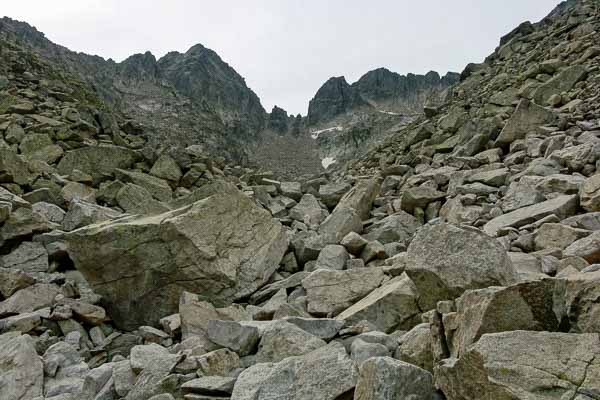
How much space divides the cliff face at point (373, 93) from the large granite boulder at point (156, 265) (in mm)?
140263

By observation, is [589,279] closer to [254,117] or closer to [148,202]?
[148,202]

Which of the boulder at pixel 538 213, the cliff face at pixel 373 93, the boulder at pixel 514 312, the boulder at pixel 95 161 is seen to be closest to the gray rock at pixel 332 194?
the boulder at pixel 538 213

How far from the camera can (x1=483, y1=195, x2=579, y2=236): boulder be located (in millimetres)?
6863

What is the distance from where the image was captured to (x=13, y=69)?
22.1 meters

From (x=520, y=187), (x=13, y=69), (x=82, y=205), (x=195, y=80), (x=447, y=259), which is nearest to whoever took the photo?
(x=447, y=259)

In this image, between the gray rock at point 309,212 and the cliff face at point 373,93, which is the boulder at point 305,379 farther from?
the cliff face at point 373,93

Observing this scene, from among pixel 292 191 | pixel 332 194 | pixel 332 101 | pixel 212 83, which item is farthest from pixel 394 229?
pixel 332 101

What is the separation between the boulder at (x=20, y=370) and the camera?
4.86 m

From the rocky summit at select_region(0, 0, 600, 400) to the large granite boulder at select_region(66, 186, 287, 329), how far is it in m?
0.03

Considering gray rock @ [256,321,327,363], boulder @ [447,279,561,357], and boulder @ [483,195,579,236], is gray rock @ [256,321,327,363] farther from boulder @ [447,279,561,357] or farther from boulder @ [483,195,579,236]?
boulder @ [483,195,579,236]

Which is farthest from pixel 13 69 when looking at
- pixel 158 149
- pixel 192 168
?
pixel 192 168

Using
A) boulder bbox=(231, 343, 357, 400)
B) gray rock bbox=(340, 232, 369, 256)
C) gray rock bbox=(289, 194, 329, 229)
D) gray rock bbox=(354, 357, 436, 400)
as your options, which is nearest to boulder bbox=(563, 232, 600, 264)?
gray rock bbox=(354, 357, 436, 400)

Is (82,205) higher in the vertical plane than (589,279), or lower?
higher

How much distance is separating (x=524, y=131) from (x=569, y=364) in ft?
39.4
